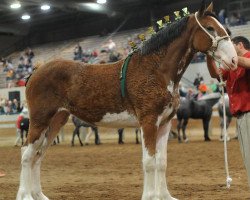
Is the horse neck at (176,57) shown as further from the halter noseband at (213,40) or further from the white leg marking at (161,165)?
the white leg marking at (161,165)

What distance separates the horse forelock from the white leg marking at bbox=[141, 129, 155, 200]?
1231mm

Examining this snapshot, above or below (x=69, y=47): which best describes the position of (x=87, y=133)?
below

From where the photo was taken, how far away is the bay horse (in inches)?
220

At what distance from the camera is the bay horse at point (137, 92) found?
5.60m

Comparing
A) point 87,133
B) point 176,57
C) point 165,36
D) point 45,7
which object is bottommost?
point 87,133

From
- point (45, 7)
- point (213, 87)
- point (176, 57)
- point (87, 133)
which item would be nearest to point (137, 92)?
point (176, 57)

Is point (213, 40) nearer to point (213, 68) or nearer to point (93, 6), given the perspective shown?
point (213, 68)

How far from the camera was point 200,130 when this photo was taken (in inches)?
852

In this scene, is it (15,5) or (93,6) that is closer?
(15,5)

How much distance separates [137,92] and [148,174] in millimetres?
1018

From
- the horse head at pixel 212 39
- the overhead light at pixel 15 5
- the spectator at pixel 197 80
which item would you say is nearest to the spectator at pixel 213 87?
the spectator at pixel 197 80

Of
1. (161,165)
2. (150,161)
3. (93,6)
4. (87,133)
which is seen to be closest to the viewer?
(150,161)

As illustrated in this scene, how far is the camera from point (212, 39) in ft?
18.0

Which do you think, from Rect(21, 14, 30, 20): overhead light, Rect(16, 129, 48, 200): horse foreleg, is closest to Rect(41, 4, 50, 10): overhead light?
Rect(21, 14, 30, 20): overhead light
